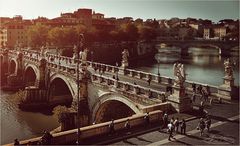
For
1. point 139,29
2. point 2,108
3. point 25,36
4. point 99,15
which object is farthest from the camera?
point 99,15

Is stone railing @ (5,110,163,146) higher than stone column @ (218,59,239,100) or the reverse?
the reverse

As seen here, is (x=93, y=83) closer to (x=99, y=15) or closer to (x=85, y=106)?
(x=85, y=106)

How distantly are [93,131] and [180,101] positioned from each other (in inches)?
239

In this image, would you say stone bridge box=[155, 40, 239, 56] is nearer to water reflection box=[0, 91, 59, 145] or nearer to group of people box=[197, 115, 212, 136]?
water reflection box=[0, 91, 59, 145]

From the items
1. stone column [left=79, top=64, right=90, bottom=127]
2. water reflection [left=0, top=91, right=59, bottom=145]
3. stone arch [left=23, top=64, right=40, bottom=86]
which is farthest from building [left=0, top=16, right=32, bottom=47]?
stone column [left=79, top=64, right=90, bottom=127]

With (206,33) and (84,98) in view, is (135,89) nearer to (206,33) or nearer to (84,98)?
(84,98)

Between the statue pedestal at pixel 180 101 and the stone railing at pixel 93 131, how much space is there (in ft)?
5.53

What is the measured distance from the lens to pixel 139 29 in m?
114

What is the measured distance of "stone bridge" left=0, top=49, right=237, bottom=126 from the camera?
2204 centimetres

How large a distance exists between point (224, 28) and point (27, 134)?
424 ft

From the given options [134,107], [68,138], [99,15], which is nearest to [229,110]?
[134,107]

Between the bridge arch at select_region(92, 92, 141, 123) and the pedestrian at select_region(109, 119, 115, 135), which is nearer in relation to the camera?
A: the pedestrian at select_region(109, 119, 115, 135)

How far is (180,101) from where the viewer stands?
20.2 m

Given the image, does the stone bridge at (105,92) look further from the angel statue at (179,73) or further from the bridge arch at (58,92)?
the angel statue at (179,73)
